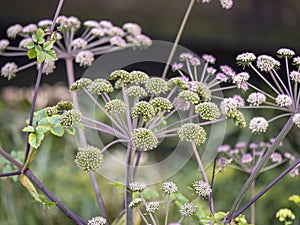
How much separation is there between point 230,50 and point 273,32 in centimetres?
20

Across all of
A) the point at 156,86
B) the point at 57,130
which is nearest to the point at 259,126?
the point at 156,86

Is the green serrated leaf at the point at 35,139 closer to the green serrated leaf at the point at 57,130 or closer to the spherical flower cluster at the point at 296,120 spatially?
the green serrated leaf at the point at 57,130

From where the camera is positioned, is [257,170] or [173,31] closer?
[257,170]

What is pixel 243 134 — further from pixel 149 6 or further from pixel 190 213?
pixel 190 213

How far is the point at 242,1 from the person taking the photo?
7.77ft

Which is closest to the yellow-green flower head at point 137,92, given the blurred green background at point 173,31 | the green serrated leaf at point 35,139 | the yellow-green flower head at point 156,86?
the yellow-green flower head at point 156,86

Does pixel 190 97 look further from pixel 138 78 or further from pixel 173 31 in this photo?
pixel 173 31

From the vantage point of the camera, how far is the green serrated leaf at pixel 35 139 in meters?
0.64

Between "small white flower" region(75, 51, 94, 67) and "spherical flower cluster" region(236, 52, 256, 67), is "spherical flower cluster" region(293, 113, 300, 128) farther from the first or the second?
"small white flower" region(75, 51, 94, 67)

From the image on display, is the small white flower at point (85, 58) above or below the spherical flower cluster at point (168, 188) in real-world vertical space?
above

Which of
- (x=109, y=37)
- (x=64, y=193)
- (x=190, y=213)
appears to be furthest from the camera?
(x=64, y=193)

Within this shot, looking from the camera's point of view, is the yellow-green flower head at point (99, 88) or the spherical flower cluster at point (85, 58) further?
the spherical flower cluster at point (85, 58)

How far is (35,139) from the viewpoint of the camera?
65 cm

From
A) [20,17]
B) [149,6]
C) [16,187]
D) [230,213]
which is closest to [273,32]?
[149,6]
